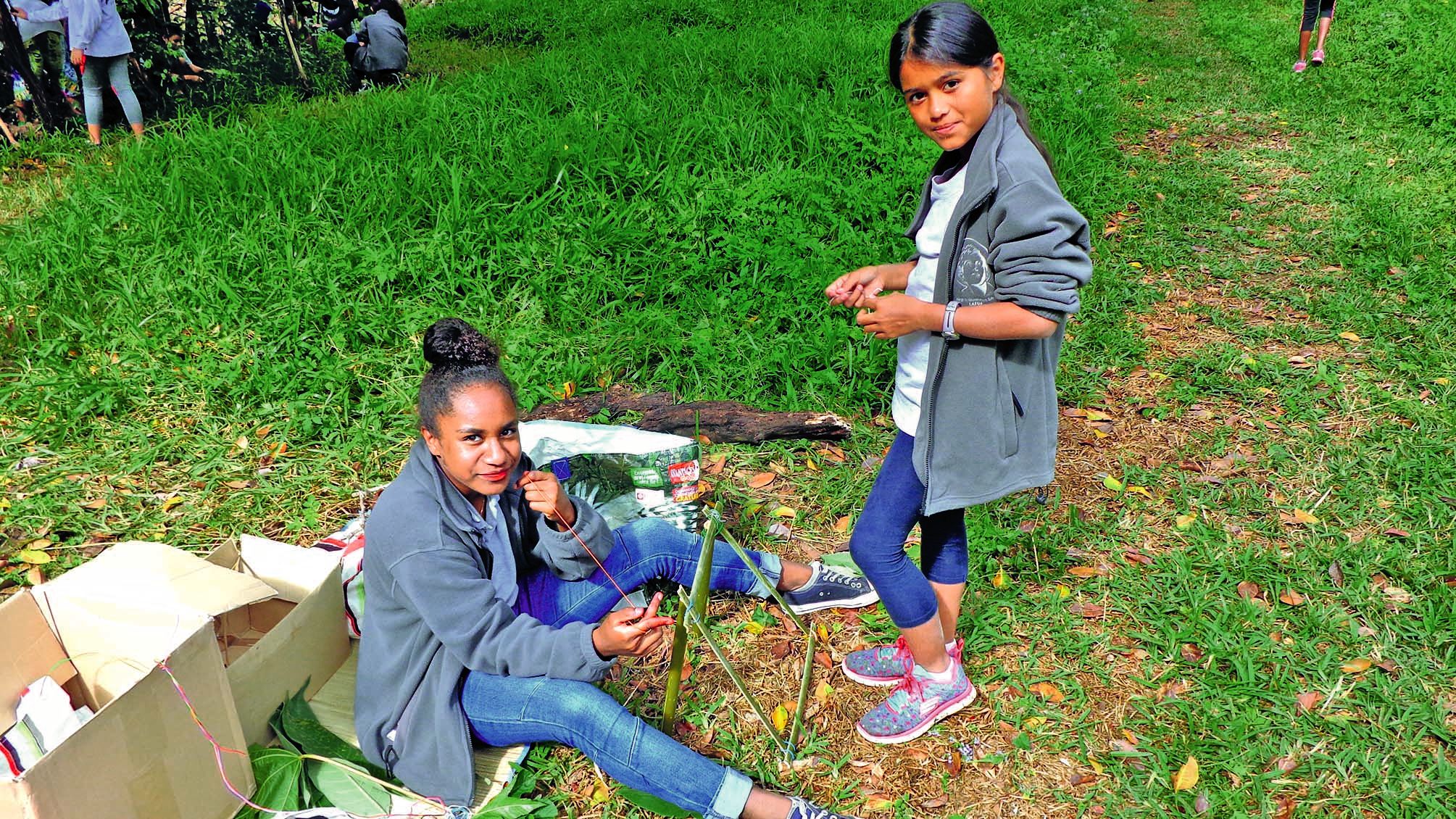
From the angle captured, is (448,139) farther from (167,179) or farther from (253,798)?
(253,798)

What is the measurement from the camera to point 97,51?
19.2ft

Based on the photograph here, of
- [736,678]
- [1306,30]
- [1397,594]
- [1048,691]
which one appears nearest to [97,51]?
[736,678]

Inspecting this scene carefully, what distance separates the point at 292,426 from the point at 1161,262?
4.32 meters

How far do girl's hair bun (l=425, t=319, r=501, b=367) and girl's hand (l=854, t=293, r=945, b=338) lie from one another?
2.71 feet

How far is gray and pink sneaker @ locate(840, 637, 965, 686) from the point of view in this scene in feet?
8.63

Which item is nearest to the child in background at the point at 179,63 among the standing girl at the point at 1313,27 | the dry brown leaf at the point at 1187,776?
the dry brown leaf at the point at 1187,776

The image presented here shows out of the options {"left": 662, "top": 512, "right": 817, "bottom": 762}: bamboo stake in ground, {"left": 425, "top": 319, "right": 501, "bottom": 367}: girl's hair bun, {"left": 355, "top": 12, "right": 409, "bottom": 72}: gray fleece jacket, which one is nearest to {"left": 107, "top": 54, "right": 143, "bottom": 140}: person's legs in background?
{"left": 355, "top": 12, "right": 409, "bottom": 72}: gray fleece jacket

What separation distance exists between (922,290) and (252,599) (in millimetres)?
1742

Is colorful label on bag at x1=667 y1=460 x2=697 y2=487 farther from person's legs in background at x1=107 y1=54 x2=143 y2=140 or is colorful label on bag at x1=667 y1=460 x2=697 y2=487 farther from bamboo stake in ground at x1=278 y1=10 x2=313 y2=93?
bamboo stake in ground at x1=278 y1=10 x2=313 y2=93

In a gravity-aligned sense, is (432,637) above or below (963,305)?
below

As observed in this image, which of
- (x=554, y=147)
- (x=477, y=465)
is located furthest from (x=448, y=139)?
(x=477, y=465)

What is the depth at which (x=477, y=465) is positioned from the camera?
6.93ft

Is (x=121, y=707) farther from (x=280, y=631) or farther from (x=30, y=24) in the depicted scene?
(x=30, y=24)

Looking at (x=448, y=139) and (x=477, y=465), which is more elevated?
(x=448, y=139)
